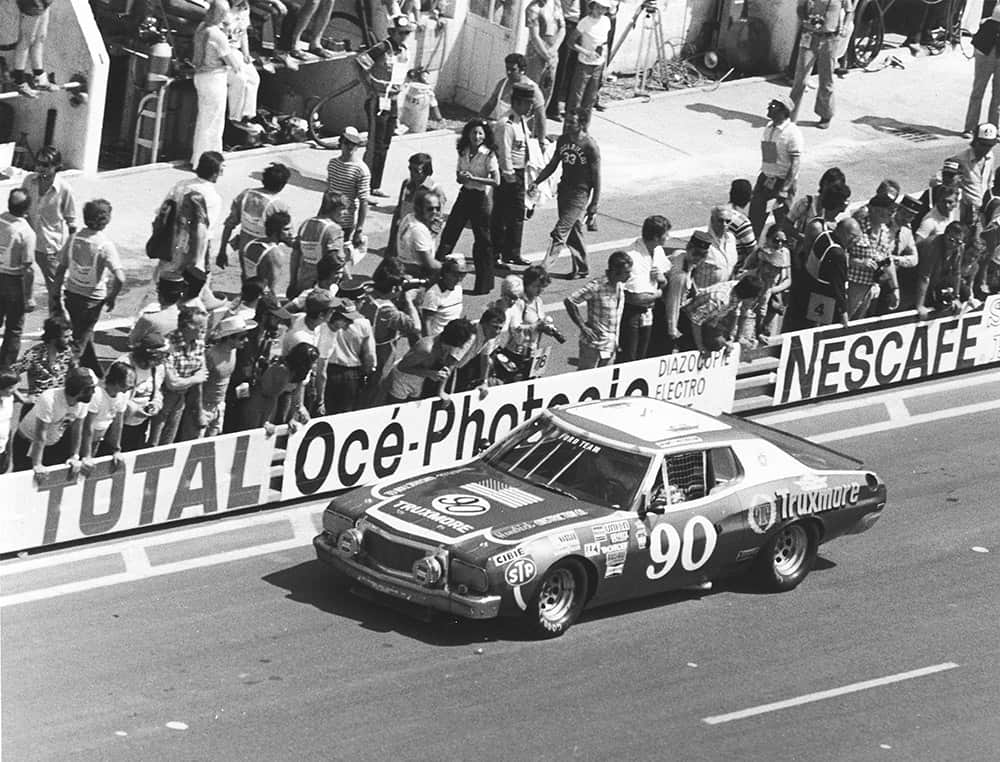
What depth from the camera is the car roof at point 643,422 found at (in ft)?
49.4

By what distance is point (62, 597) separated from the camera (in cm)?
1423

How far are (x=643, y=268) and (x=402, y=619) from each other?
488cm

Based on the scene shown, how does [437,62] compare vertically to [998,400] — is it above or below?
above

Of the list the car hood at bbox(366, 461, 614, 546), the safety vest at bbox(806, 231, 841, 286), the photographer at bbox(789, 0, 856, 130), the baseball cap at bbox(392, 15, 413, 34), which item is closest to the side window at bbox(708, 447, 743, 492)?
the car hood at bbox(366, 461, 614, 546)

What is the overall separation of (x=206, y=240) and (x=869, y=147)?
12.2 meters

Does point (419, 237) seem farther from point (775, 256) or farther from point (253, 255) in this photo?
point (775, 256)

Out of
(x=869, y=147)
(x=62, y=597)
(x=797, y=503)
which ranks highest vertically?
(x=869, y=147)

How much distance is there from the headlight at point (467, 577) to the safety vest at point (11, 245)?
5.12 m

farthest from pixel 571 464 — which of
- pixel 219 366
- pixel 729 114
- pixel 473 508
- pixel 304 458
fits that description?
pixel 729 114

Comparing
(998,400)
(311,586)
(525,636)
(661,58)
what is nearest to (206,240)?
(311,586)

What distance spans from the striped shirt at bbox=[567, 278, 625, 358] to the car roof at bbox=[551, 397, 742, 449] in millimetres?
1722

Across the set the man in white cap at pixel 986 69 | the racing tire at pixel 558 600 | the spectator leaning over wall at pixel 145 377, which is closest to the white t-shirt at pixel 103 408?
the spectator leaning over wall at pixel 145 377

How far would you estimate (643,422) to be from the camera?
50.4 feet

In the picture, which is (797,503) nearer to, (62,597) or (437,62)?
(62,597)
